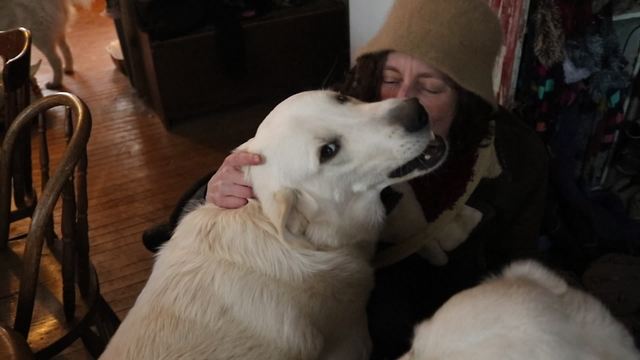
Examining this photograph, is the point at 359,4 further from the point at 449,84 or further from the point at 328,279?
the point at 328,279

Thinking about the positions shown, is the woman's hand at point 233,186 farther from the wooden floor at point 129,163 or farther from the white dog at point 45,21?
the white dog at point 45,21

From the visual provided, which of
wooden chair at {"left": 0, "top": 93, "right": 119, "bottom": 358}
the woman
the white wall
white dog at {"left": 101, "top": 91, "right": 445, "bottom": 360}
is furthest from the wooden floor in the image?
the woman

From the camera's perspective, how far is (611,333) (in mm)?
740

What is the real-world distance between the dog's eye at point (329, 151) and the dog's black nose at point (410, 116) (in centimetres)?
13

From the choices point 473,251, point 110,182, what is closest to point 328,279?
point 473,251

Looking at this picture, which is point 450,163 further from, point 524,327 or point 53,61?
point 53,61

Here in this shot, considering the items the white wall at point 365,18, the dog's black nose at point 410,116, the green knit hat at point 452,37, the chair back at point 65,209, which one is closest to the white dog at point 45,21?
the white wall at point 365,18

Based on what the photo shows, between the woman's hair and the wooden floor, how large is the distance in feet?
4.45

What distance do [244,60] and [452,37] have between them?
7.17 ft

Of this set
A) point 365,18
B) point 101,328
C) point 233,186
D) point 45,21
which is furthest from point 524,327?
point 45,21

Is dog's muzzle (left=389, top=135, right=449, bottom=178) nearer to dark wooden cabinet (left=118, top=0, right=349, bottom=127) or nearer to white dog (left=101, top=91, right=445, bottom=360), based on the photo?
white dog (left=101, top=91, right=445, bottom=360)

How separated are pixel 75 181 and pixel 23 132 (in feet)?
0.96

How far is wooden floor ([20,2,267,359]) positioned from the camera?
2199mm

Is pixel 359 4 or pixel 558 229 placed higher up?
pixel 359 4
